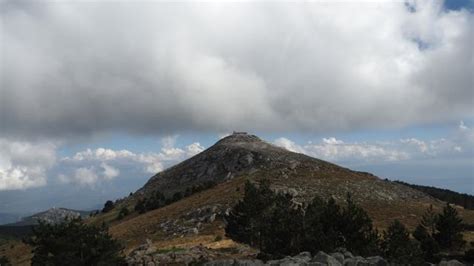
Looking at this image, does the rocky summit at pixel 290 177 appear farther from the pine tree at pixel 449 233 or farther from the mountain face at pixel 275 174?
the pine tree at pixel 449 233

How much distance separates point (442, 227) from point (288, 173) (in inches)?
1633

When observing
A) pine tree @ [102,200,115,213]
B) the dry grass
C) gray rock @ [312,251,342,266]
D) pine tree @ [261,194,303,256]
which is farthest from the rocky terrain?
pine tree @ [102,200,115,213]

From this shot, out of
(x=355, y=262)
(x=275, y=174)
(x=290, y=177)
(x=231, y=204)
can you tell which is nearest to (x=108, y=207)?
(x=275, y=174)

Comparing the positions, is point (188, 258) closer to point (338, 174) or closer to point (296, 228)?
point (296, 228)

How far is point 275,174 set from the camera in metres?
97.9

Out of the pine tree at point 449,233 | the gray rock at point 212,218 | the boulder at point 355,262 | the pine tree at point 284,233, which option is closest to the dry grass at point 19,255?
the gray rock at point 212,218

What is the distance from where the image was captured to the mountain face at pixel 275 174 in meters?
89.2

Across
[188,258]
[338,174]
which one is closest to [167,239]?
[188,258]

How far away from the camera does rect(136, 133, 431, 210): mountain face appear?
293 feet

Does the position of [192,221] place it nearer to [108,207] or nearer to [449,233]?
[449,233]

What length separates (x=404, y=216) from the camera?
78.9 m

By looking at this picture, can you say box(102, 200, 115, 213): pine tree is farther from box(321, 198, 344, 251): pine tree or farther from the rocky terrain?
box(321, 198, 344, 251): pine tree

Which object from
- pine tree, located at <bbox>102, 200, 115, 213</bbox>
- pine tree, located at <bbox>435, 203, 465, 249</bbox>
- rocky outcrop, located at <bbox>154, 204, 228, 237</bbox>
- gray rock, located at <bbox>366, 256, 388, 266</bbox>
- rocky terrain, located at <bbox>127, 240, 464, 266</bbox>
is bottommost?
gray rock, located at <bbox>366, 256, 388, 266</bbox>

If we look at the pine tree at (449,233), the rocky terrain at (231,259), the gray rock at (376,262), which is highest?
the pine tree at (449,233)
